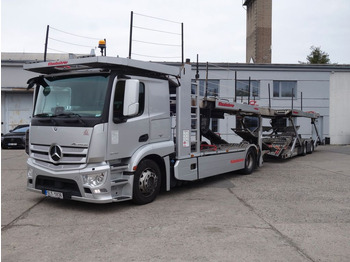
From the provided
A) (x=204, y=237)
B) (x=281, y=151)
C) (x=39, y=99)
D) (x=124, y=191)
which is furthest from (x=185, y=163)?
(x=281, y=151)

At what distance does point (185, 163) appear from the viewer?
279 inches

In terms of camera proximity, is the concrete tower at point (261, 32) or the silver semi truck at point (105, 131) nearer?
the silver semi truck at point (105, 131)

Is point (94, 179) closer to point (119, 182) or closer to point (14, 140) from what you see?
point (119, 182)

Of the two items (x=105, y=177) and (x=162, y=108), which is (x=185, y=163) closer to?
(x=162, y=108)

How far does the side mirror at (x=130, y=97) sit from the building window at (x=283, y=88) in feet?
65.0

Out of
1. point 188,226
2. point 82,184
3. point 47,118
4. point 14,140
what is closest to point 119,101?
point 47,118

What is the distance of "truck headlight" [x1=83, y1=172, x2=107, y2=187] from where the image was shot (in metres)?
5.38

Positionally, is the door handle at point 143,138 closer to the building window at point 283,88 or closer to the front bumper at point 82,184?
the front bumper at point 82,184

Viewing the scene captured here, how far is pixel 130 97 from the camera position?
5590mm

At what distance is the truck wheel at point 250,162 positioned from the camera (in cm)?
1016

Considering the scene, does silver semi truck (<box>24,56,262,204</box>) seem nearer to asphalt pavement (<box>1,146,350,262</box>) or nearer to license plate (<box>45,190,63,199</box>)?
license plate (<box>45,190,63,199</box>)

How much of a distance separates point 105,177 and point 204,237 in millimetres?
1976

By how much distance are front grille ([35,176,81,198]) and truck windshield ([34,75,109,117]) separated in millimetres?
1149

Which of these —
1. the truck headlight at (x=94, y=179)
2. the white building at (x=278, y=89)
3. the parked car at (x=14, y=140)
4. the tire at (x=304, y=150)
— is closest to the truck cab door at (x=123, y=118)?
the truck headlight at (x=94, y=179)
